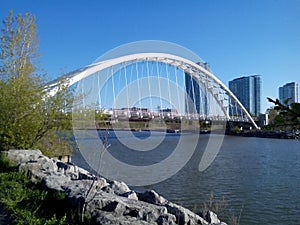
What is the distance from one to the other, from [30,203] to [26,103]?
23.5 feet

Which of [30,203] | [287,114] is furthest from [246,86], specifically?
[287,114]

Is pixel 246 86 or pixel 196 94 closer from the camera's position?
pixel 246 86

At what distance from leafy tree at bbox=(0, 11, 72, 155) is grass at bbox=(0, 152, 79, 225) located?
525 centimetres

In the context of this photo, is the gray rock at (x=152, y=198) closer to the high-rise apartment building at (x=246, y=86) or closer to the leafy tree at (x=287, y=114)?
the high-rise apartment building at (x=246, y=86)

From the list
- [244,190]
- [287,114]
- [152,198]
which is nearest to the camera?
[287,114]

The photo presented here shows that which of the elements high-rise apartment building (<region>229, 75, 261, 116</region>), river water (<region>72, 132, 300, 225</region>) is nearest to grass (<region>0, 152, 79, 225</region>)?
high-rise apartment building (<region>229, 75, 261, 116</region>)

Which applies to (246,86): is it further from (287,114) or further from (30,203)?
(287,114)

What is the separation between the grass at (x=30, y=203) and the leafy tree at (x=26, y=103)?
5247 mm

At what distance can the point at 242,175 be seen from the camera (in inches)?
620

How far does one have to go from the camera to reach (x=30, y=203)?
5.09 meters

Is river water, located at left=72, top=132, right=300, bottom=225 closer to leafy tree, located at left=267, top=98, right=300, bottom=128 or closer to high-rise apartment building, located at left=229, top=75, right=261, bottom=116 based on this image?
high-rise apartment building, located at left=229, top=75, right=261, bottom=116

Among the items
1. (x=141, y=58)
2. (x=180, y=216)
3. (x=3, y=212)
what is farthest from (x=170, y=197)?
(x=141, y=58)

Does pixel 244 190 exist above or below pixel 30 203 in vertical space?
below

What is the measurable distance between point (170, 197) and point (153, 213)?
6567 mm
